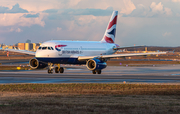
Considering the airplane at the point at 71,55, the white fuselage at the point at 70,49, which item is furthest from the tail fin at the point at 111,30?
the airplane at the point at 71,55

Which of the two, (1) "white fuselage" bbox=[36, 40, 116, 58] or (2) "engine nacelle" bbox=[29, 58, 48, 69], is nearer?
(1) "white fuselage" bbox=[36, 40, 116, 58]

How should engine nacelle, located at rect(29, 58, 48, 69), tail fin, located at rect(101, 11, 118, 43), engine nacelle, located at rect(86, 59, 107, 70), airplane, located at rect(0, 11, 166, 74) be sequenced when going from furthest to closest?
tail fin, located at rect(101, 11, 118, 43) → engine nacelle, located at rect(29, 58, 48, 69) → airplane, located at rect(0, 11, 166, 74) → engine nacelle, located at rect(86, 59, 107, 70)

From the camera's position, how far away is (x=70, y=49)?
1972 inches

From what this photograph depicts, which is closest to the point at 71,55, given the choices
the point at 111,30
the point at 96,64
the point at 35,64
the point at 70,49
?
the point at 70,49

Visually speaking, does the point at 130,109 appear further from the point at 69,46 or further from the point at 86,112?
the point at 69,46

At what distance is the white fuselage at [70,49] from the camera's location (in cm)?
4778

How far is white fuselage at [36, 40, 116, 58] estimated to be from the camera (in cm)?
4778

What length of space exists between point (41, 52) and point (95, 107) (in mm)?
31587

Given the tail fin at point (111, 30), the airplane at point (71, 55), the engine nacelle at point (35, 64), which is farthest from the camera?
the tail fin at point (111, 30)

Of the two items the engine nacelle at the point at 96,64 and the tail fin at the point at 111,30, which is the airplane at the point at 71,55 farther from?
the tail fin at the point at 111,30

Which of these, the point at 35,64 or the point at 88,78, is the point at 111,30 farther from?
the point at 88,78

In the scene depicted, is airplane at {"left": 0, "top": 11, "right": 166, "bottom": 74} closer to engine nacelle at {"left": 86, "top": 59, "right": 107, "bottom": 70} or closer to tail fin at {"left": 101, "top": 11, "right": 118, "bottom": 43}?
engine nacelle at {"left": 86, "top": 59, "right": 107, "bottom": 70}

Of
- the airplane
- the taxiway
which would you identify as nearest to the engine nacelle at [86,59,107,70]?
the airplane

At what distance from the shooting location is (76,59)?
50.6 m
